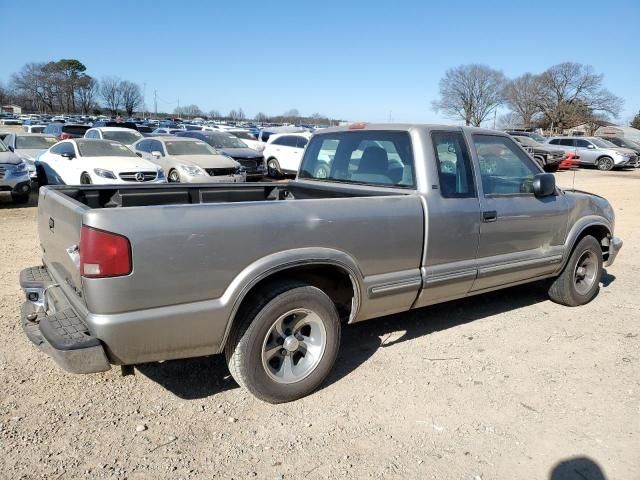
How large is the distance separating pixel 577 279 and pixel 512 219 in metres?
1.67

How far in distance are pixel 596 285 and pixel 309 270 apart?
377 centimetres

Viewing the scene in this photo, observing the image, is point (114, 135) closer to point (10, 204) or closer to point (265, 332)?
point (10, 204)

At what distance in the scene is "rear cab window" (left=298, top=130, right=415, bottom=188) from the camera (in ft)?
13.8

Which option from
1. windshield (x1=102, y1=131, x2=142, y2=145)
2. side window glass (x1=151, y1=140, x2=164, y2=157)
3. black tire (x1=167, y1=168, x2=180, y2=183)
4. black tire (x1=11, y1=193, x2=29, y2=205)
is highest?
windshield (x1=102, y1=131, x2=142, y2=145)

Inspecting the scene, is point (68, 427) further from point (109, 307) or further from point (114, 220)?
point (114, 220)

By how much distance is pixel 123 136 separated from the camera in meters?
19.0

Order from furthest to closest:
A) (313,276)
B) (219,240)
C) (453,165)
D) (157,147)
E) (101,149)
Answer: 1. (157,147)
2. (101,149)
3. (453,165)
4. (313,276)
5. (219,240)

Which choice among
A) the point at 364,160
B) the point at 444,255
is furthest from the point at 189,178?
the point at 444,255

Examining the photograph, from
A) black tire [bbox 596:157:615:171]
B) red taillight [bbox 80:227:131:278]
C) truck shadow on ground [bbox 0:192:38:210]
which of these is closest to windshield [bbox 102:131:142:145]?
truck shadow on ground [bbox 0:192:38:210]

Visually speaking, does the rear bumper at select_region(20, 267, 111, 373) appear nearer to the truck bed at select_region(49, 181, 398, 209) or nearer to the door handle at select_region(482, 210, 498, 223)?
the truck bed at select_region(49, 181, 398, 209)

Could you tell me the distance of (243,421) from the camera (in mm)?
3213

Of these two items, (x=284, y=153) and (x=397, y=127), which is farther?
(x=284, y=153)

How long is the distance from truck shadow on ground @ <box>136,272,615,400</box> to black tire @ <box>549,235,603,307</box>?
32 centimetres

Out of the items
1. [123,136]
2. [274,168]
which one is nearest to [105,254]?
[274,168]
